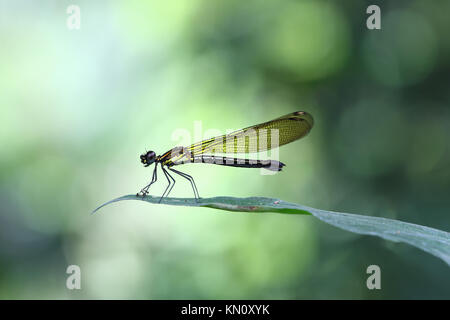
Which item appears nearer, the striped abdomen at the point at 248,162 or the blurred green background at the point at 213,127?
the striped abdomen at the point at 248,162

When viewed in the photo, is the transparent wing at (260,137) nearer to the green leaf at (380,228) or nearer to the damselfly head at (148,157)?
the damselfly head at (148,157)

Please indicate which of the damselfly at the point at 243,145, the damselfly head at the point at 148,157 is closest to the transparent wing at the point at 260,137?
the damselfly at the point at 243,145

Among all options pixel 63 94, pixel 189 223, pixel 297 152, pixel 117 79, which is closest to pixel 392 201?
pixel 297 152

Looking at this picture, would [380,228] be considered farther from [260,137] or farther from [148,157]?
[148,157]

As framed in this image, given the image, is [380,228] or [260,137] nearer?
[380,228]

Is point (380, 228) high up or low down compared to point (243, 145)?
down

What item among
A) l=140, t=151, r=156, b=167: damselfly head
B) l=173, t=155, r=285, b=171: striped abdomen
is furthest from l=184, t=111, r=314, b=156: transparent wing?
l=140, t=151, r=156, b=167: damselfly head

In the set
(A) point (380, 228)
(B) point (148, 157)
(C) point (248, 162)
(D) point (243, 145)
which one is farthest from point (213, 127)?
(A) point (380, 228)
